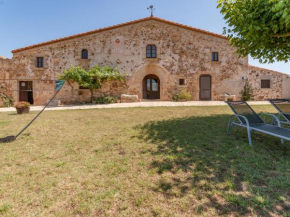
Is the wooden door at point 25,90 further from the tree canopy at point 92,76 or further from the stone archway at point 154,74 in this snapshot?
the stone archway at point 154,74

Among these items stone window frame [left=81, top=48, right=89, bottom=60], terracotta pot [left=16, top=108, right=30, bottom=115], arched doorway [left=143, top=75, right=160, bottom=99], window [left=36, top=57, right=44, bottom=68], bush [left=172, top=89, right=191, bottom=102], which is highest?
stone window frame [left=81, top=48, right=89, bottom=60]

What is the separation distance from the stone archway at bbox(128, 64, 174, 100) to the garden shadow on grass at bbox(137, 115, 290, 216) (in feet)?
31.8

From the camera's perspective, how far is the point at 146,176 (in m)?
2.12

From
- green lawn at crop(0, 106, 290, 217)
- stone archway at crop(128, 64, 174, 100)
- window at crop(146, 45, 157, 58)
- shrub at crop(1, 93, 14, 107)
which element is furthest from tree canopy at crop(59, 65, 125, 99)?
green lawn at crop(0, 106, 290, 217)

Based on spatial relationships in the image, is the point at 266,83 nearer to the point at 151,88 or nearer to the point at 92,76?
the point at 151,88

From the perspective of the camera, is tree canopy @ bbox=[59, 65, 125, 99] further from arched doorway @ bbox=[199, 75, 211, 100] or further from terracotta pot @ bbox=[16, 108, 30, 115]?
arched doorway @ bbox=[199, 75, 211, 100]

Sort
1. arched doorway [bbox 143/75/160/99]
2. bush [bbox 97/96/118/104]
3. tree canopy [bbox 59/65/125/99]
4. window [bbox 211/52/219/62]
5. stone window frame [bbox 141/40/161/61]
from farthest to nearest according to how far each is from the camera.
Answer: arched doorway [bbox 143/75/160/99], window [bbox 211/52/219/62], stone window frame [bbox 141/40/161/61], bush [bbox 97/96/118/104], tree canopy [bbox 59/65/125/99]

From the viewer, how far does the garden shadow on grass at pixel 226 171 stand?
1.62m

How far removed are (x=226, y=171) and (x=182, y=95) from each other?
1089cm

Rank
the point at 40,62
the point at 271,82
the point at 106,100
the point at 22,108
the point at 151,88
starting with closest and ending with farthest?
the point at 22,108 → the point at 106,100 → the point at 40,62 → the point at 271,82 → the point at 151,88

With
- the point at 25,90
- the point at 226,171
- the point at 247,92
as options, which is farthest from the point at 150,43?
the point at 226,171

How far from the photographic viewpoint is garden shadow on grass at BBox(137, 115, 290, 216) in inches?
63.7

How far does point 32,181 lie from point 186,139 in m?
2.92

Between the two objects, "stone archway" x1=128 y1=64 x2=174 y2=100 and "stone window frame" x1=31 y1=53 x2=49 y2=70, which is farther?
"stone archway" x1=128 y1=64 x2=174 y2=100
